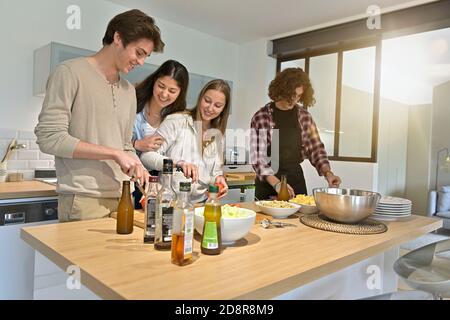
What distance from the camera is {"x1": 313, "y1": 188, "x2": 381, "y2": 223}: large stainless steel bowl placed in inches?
49.3

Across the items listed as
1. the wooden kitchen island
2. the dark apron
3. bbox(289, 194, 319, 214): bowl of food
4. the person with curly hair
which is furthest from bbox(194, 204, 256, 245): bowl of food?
the dark apron

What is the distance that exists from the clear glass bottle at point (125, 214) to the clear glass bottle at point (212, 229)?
30cm

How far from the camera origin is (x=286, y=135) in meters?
2.40

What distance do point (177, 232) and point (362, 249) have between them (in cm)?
55

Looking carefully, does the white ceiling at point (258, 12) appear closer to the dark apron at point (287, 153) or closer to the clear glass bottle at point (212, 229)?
the dark apron at point (287, 153)

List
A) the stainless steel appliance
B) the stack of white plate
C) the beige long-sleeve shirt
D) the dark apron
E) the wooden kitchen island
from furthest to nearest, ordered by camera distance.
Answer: the stainless steel appliance
the dark apron
the stack of white plate
the beige long-sleeve shirt
the wooden kitchen island

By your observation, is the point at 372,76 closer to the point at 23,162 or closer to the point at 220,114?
the point at 220,114

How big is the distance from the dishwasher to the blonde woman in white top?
2.79ft

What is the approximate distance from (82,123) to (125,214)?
44cm

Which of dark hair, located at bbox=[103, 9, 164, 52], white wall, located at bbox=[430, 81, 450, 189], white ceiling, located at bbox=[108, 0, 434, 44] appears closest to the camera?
dark hair, located at bbox=[103, 9, 164, 52]

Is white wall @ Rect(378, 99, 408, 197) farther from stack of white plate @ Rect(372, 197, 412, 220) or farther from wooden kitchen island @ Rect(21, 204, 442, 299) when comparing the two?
wooden kitchen island @ Rect(21, 204, 442, 299)

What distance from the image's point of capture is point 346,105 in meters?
4.13
